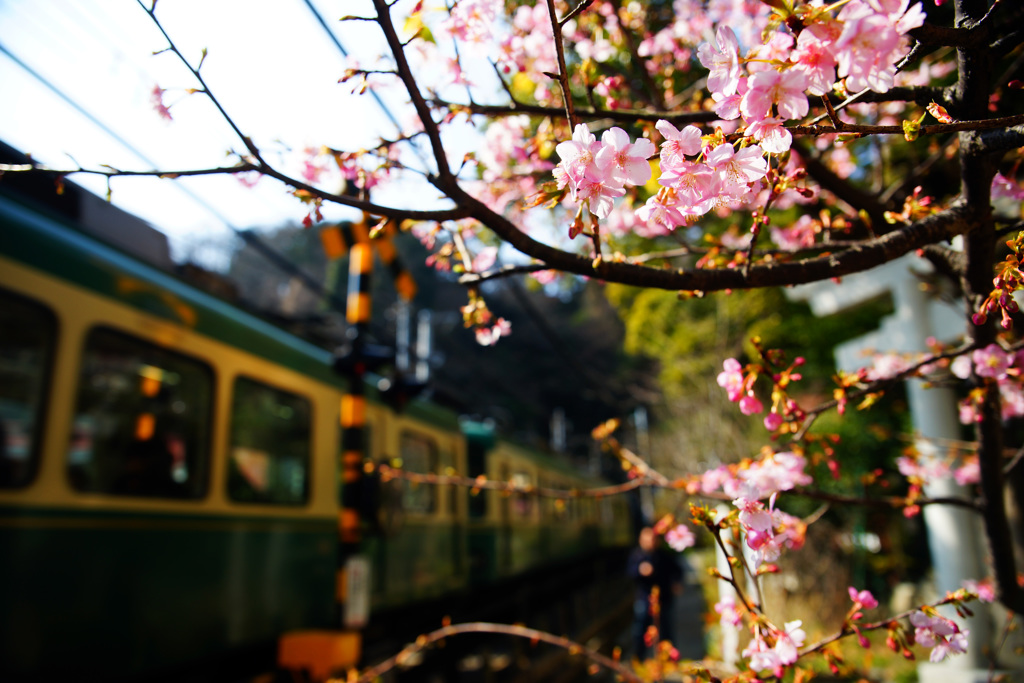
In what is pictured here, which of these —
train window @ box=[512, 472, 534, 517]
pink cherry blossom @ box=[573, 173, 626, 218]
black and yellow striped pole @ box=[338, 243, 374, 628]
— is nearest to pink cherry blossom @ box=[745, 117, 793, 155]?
pink cherry blossom @ box=[573, 173, 626, 218]

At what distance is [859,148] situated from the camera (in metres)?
5.95

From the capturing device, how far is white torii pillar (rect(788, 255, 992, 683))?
162 inches

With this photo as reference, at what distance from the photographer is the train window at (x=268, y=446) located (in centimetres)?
443

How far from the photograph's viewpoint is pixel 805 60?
1.13 m

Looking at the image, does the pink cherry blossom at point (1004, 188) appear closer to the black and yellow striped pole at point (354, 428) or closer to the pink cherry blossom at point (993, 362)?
the pink cherry blossom at point (993, 362)

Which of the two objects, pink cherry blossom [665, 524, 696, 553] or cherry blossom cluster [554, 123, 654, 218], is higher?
cherry blossom cluster [554, 123, 654, 218]

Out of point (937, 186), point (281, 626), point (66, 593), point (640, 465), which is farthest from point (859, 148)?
point (66, 593)

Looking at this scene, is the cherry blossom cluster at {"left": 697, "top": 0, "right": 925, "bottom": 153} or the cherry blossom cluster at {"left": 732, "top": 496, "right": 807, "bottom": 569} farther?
the cherry blossom cluster at {"left": 732, "top": 496, "right": 807, "bottom": 569}

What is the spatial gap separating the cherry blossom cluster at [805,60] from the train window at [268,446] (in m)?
3.96

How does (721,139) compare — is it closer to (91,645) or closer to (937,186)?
(91,645)

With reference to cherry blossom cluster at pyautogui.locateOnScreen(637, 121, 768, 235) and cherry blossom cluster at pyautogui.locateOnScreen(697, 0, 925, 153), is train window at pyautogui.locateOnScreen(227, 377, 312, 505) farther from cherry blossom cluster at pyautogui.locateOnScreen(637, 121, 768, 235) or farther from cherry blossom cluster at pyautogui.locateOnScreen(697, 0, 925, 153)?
cherry blossom cluster at pyautogui.locateOnScreen(697, 0, 925, 153)

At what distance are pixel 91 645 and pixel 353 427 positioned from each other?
1783mm

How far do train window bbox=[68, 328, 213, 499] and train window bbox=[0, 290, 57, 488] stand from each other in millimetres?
192

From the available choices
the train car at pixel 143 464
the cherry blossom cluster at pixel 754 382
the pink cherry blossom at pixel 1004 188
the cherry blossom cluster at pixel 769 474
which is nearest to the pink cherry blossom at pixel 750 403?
the cherry blossom cluster at pixel 754 382
